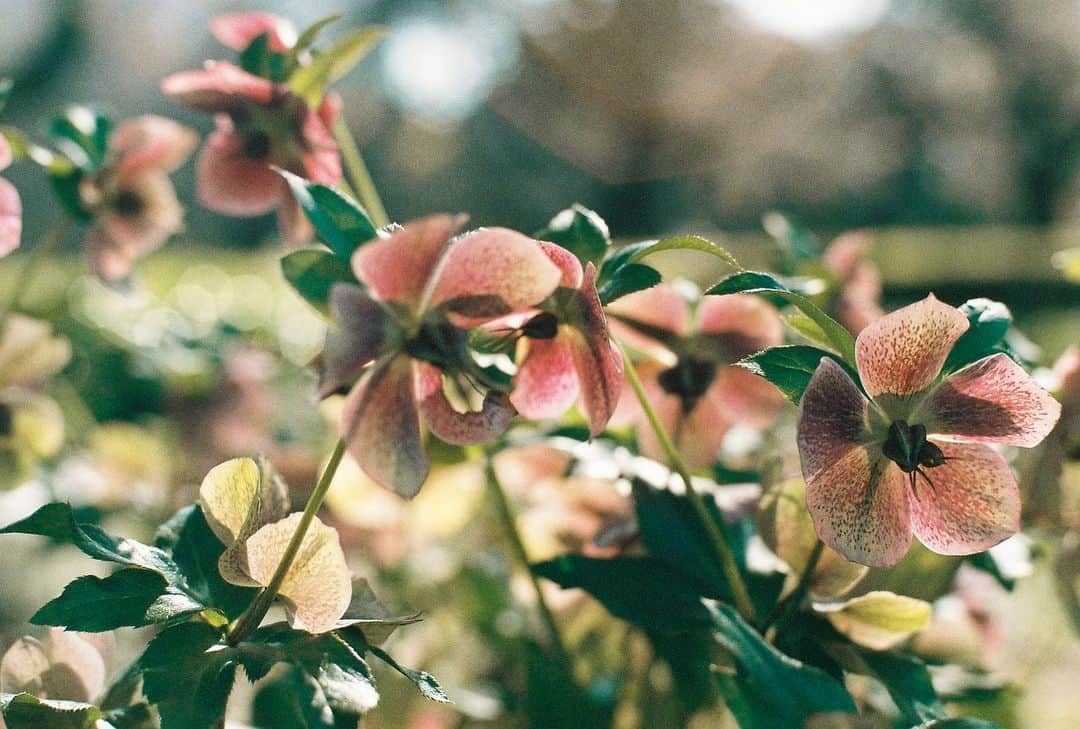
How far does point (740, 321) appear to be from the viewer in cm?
52

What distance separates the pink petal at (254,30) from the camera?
53cm

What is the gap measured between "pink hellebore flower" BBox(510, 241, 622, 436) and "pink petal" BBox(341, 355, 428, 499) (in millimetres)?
62

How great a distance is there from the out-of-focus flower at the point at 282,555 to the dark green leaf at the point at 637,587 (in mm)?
115

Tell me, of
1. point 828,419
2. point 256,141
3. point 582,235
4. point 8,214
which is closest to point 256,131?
point 256,141

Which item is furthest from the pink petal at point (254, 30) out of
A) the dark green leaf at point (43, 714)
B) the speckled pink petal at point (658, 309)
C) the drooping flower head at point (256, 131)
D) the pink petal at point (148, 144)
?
the dark green leaf at point (43, 714)

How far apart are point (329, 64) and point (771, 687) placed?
36 centimetres

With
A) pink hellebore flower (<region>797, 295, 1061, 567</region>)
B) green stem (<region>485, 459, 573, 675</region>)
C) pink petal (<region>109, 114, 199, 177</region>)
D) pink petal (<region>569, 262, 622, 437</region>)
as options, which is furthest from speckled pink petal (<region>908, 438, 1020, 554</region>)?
pink petal (<region>109, 114, 199, 177</region>)

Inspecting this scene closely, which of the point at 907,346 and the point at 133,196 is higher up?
the point at 907,346

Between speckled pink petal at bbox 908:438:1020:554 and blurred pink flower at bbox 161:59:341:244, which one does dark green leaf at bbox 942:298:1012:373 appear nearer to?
speckled pink petal at bbox 908:438:1020:554

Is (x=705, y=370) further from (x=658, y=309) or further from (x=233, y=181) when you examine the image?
(x=233, y=181)

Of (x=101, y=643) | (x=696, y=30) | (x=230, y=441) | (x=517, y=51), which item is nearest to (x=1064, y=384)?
(x=101, y=643)

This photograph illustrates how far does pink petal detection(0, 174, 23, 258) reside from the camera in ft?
1.46

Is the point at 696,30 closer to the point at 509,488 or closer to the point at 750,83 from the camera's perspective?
the point at 750,83

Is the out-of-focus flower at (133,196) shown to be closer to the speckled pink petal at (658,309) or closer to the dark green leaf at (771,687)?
the speckled pink petal at (658,309)
